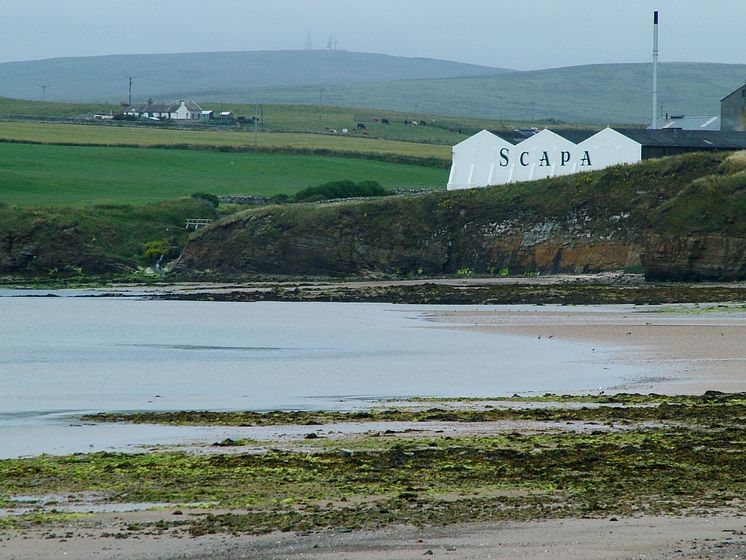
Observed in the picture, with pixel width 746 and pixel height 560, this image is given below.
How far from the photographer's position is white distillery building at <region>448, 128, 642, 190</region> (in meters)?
63.6

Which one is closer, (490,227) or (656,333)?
(656,333)

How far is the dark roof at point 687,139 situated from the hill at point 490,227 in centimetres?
695

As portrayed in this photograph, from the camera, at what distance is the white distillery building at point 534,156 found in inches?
2505

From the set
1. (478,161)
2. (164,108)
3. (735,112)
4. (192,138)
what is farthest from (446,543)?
(164,108)

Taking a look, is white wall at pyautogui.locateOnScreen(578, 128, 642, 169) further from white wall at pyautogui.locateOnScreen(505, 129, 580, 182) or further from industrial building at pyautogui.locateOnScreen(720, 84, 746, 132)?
industrial building at pyautogui.locateOnScreen(720, 84, 746, 132)

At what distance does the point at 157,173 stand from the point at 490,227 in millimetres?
36114

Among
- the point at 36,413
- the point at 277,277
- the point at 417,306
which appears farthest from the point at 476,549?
the point at 277,277

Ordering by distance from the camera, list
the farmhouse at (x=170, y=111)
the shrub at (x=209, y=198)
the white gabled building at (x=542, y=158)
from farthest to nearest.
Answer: the farmhouse at (x=170, y=111) → the shrub at (x=209, y=198) → the white gabled building at (x=542, y=158)

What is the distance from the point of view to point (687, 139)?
65500mm

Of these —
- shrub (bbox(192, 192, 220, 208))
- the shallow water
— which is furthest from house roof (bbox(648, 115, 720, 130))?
the shallow water

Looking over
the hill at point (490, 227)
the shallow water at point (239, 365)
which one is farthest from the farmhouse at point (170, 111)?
the shallow water at point (239, 365)

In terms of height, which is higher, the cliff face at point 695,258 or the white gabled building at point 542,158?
the white gabled building at point 542,158

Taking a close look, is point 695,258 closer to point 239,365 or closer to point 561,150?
point 561,150

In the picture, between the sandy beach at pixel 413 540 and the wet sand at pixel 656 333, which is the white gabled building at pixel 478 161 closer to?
the wet sand at pixel 656 333
